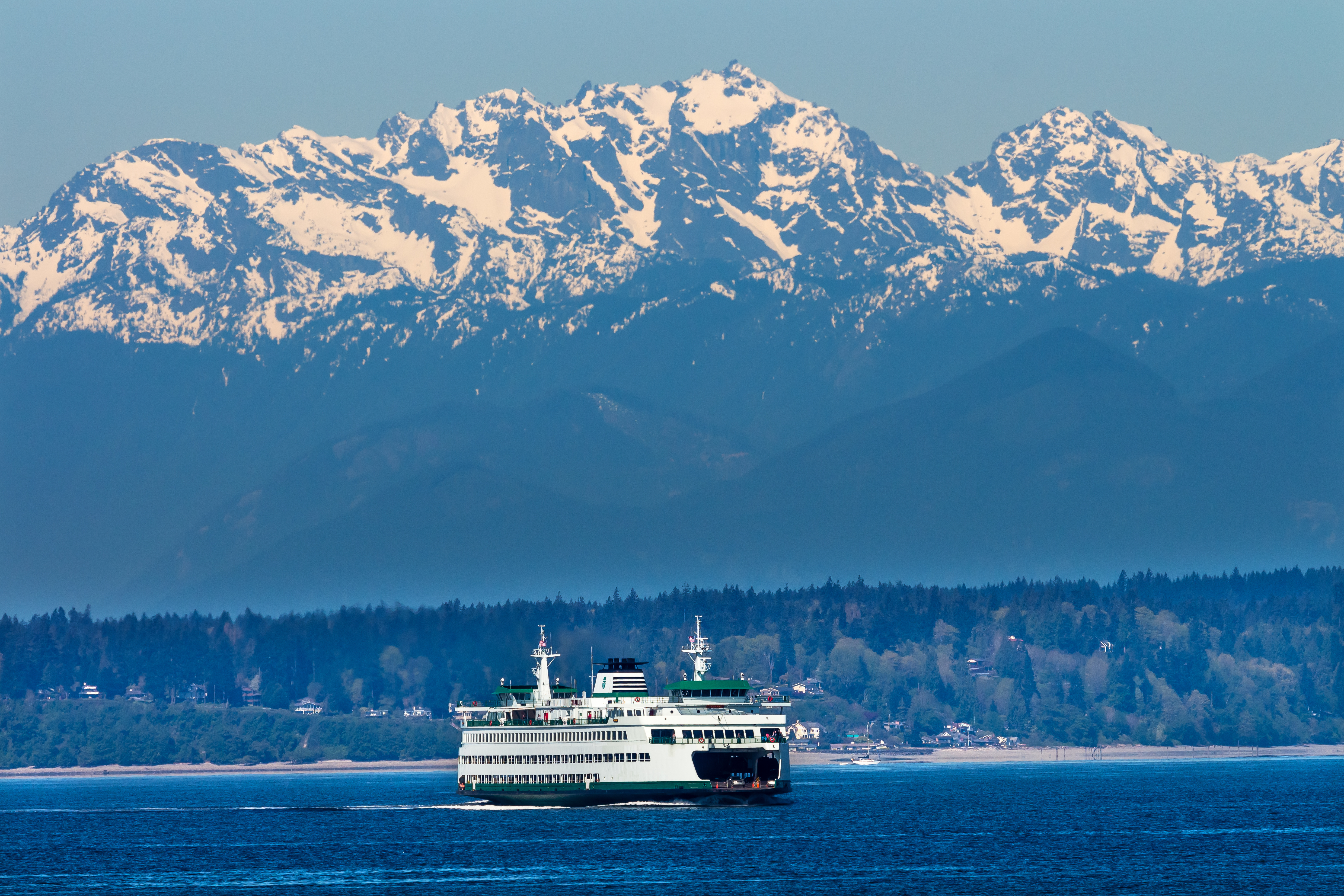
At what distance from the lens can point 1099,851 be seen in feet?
647

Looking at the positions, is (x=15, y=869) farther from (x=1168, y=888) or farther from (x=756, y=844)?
(x=1168, y=888)

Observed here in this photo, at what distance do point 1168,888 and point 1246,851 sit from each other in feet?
95.3

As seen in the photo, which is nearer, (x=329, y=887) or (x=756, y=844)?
(x=329, y=887)

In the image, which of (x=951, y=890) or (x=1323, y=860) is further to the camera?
(x=1323, y=860)

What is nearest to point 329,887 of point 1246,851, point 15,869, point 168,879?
point 168,879

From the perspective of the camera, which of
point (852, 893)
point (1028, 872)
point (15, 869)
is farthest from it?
point (15, 869)

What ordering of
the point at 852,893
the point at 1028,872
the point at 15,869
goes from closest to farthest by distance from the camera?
the point at 852,893 → the point at 1028,872 → the point at 15,869

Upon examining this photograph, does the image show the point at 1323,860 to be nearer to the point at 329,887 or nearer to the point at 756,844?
the point at 756,844

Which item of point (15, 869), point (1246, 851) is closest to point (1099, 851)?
point (1246, 851)

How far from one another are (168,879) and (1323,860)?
3431 inches

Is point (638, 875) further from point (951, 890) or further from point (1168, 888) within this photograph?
point (1168, 888)

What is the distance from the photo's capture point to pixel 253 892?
6905 inches

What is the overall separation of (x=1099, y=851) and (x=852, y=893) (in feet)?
118

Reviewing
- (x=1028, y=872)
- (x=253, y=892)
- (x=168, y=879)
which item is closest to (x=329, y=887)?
(x=253, y=892)
